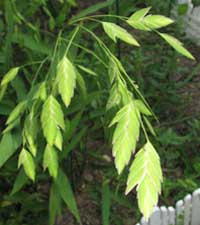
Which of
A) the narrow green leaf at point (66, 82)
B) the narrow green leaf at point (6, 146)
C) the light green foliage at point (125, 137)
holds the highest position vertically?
the narrow green leaf at point (66, 82)

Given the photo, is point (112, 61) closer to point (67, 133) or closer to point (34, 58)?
point (67, 133)

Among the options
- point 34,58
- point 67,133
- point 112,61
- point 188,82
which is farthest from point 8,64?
point 188,82

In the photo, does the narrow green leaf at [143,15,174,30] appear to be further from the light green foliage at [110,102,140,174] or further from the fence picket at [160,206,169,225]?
the fence picket at [160,206,169,225]

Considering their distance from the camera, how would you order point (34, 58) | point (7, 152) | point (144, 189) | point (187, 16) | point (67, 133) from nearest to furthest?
point (144, 189)
point (7, 152)
point (67, 133)
point (34, 58)
point (187, 16)

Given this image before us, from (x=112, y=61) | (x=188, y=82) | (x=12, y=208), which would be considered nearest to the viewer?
(x=112, y=61)

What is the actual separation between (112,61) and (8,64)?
74cm

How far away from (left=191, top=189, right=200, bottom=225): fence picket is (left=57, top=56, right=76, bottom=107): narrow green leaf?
1.04 metres

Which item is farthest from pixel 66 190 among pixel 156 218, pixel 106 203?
pixel 156 218

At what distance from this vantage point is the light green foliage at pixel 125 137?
78 centimetres

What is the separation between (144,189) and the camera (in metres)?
0.77

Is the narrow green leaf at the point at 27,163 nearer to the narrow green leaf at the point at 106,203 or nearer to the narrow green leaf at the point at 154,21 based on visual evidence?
the narrow green leaf at the point at 154,21

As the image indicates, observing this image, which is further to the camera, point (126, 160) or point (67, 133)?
point (67, 133)

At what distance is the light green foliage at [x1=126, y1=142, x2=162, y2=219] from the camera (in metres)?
0.76

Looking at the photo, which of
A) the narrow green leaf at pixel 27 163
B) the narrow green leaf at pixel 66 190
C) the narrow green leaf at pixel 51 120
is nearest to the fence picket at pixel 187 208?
the narrow green leaf at pixel 66 190
